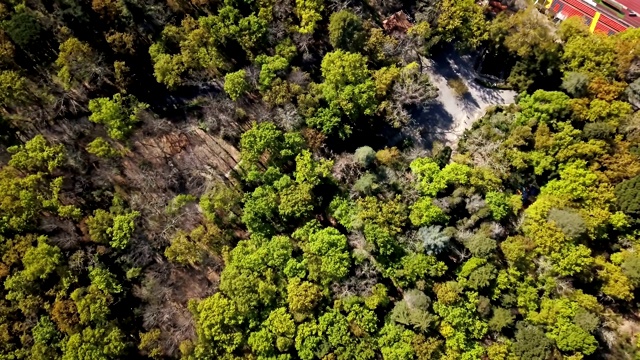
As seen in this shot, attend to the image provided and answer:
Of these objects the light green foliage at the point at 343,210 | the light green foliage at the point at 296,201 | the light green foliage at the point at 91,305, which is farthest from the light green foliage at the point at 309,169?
the light green foliage at the point at 91,305

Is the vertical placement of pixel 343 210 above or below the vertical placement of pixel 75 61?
below

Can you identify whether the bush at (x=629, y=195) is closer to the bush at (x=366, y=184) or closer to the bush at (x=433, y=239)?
the bush at (x=433, y=239)

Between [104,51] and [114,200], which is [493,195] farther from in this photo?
[104,51]

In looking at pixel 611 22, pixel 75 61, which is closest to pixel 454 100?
pixel 611 22

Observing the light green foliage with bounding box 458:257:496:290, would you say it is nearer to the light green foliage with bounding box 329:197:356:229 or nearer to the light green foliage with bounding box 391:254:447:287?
the light green foliage with bounding box 391:254:447:287

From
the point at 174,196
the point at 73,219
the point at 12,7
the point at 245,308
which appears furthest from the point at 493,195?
the point at 12,7

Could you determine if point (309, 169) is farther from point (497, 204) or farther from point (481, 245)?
point (497, 204)
